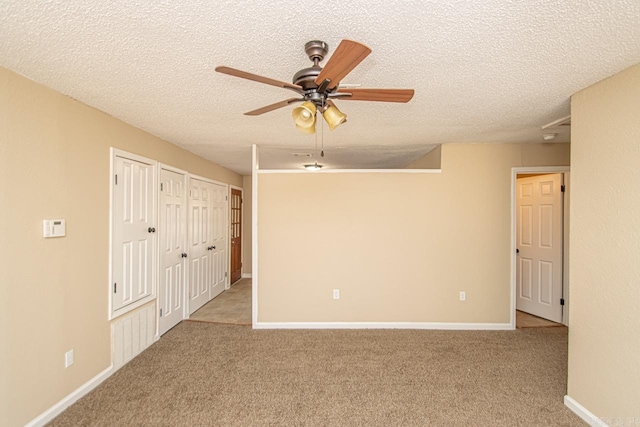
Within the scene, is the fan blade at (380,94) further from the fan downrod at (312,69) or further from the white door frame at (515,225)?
the white door frame at (515,225)

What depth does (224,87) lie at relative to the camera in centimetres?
204

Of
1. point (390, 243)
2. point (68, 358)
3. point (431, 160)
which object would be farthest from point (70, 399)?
point (431, 160)

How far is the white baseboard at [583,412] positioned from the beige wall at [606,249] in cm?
4

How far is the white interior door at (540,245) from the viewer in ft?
12.5

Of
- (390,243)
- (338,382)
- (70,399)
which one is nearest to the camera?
(70,399)

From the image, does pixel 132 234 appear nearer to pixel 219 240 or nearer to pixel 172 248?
pixel 172 248

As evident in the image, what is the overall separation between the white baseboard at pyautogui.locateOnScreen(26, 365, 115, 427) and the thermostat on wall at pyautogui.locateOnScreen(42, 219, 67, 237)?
121cm

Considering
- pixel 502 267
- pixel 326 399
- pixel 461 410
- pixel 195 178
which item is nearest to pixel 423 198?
pixel 502 267

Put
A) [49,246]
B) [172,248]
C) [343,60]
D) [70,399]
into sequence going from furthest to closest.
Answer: [172,248]
[70,399]
[49,246]
[343,60]

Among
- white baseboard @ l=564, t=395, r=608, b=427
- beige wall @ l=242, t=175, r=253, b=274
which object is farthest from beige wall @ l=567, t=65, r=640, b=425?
beige wall @ l=242, t=175, r=253, b=274

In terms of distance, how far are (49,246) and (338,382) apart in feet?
7.96

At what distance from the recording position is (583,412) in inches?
80.0

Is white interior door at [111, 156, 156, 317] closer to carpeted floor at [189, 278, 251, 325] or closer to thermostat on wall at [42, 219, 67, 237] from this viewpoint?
thermostat on wall at [42, 219, 67, 237]

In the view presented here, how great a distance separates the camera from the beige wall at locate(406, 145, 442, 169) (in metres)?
3.83
